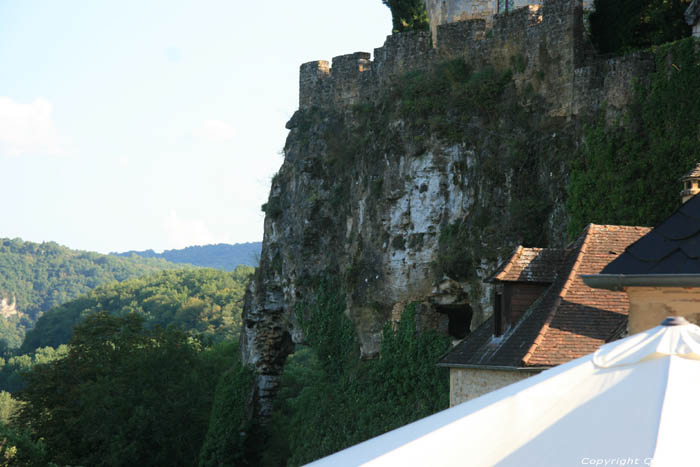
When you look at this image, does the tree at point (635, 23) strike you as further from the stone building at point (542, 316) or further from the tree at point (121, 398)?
the tree at point (121, 398)

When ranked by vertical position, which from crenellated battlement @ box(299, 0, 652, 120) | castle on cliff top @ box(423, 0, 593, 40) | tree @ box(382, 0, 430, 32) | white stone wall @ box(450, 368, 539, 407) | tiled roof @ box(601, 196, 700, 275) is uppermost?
tree @ box(382, 0, 430, 32)

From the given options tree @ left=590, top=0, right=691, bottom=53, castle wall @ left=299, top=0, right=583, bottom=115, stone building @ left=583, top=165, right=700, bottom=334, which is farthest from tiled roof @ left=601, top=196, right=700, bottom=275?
castle wall @ left=299, top=0, right=583, bottom=115

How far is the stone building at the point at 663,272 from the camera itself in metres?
10.4

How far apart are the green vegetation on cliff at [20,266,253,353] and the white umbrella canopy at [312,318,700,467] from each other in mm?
83535

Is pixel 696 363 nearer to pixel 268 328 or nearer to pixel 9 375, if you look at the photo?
pixel 268 328

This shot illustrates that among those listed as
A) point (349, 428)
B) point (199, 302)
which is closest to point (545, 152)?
point (349, 428)

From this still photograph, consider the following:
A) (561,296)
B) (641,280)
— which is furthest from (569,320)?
(641,280)

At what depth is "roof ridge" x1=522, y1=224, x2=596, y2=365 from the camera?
1555 centimetres

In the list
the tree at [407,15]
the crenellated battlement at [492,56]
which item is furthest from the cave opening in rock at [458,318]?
the tree at [407,15]

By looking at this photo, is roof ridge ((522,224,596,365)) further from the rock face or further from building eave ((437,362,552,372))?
the rock face

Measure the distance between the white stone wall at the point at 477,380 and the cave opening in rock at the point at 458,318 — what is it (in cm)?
976

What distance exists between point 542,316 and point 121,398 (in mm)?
30002

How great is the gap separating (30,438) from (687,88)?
3123 cm

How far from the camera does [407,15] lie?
3822 cm
